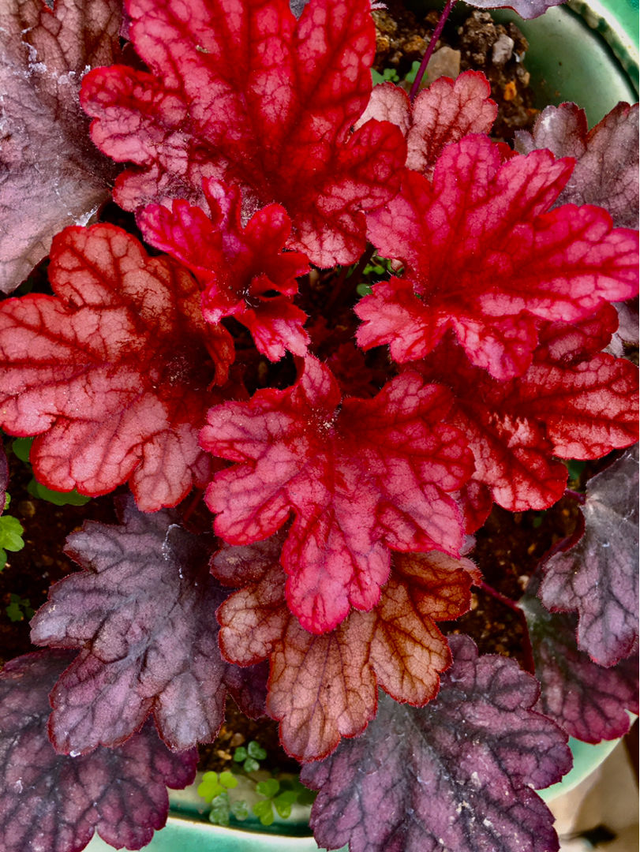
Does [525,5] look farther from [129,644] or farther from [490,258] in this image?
[129,644]

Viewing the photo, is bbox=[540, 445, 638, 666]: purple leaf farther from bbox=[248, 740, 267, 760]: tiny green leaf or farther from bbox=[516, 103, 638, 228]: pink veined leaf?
bbox=[248, 740, 267, 760]: tiny green leaf

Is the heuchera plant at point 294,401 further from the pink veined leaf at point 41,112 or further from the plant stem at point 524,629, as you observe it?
the plant stem at point 524,629

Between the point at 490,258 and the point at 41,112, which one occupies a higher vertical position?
the point at 490,258

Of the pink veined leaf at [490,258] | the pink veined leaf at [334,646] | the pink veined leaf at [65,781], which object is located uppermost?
the pink veined leaf at [490,258]

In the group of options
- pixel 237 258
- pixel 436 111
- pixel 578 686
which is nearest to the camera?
pixel 237 258

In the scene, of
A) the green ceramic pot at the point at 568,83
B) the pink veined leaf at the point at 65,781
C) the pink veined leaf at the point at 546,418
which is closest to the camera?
the pink veined leaf at the point at 546,418

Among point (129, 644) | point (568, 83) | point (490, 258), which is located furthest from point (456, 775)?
point (568, 83)

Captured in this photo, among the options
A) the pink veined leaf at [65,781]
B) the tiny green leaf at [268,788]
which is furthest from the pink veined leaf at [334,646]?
the tiny green leaf at [268,788]

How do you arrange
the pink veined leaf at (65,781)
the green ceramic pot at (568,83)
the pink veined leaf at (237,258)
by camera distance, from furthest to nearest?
the green ceramic pot at (568,83) → the pink veined leaf at (65,781) → the pink veined leaf at (237,258)
